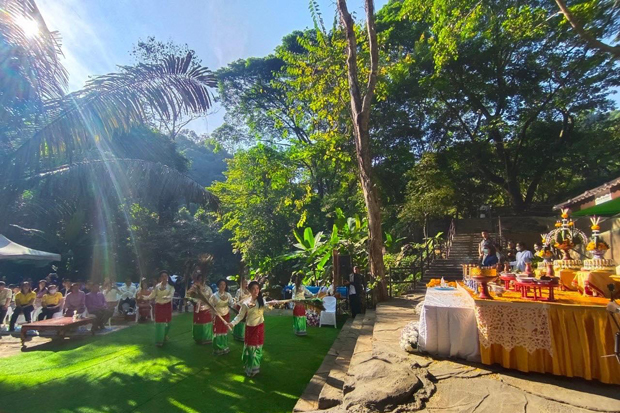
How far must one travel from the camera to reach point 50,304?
31.8ft

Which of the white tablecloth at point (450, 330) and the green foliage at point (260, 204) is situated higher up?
the green foliage at point (260, 204)

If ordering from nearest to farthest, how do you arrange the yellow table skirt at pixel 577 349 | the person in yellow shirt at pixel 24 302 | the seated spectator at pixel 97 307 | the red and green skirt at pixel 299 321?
A: the yellow table skirt at pixel 577 349 → the red and green skirt at pixel 299 321 → the seated spectator at pixel 97 307 → the person in yellow shirt at pixel 24 302

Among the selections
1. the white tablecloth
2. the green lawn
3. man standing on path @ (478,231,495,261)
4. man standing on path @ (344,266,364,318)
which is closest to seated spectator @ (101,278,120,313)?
the green lawn

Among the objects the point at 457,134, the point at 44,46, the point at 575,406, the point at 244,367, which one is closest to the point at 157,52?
the point at 457,134

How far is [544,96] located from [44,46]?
20.3 metres

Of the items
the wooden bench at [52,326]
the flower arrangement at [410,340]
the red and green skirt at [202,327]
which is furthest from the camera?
the wooden bench at [52,326]

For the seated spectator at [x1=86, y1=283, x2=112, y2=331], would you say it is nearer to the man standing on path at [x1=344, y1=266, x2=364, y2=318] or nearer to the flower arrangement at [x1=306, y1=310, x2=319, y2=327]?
the flower arrangement at [x1=306, y1=310, x2=319, y2=327]

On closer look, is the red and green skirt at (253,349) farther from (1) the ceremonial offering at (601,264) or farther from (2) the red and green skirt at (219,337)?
(1) the ceremonial offering at (601,264)

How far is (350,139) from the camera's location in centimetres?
1803

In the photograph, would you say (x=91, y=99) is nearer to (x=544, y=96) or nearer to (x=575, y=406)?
(x=575, y=406)

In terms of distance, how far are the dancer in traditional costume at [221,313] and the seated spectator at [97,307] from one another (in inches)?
173

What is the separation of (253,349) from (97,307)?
593cm

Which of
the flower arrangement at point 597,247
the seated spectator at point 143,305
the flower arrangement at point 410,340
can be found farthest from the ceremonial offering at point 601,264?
the seated spectator at point 143,305

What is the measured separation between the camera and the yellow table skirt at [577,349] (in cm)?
353
